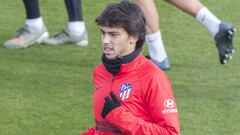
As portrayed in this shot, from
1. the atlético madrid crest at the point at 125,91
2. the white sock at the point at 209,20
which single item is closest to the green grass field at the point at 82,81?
the white sock at the point at 209,20

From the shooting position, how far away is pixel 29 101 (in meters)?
5.27

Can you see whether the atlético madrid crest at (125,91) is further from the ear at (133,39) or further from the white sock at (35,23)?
the white sock at (35,23)

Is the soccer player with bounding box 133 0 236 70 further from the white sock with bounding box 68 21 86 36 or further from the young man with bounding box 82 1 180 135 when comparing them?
the young man with bounding box 82 1 180 135

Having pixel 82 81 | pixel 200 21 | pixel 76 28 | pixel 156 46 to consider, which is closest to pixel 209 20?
pixel 200 21

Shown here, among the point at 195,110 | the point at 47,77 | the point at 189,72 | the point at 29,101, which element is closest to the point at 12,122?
the point at 29,101

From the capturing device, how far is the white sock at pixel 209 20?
559cm

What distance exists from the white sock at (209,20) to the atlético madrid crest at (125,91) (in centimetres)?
229

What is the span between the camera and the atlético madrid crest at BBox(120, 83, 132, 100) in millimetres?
3389

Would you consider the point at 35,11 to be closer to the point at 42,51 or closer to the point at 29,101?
the point at 42,51

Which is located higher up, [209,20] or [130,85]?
[130,85]

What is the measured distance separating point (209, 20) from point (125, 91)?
7.79ft

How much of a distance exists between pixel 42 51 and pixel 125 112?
3232 mm

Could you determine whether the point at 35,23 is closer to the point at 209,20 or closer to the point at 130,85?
the point at 209,20

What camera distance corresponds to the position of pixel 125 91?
340 centimetres
